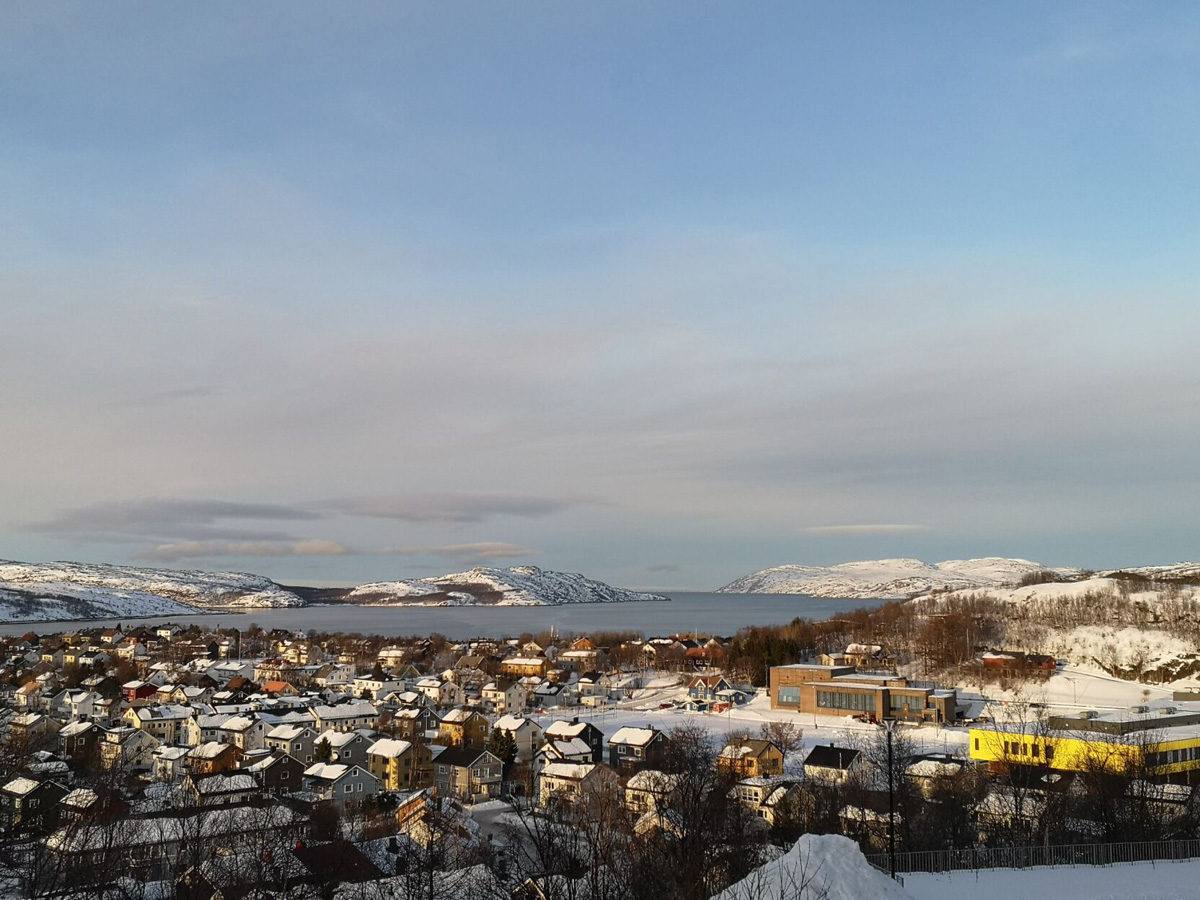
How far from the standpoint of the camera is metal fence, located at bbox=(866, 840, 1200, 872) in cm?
856

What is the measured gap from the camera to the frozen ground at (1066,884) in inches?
282

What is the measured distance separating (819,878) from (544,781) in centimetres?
1391

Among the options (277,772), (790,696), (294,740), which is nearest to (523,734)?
(294,740)

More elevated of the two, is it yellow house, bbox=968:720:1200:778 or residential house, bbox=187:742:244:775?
yellow house, bbox=968:720:1200:778

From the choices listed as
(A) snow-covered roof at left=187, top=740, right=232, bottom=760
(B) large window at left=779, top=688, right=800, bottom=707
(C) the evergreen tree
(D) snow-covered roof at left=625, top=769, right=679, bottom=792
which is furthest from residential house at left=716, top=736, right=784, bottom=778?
(B) large window at left=779, top=688, right=800, bottom=707

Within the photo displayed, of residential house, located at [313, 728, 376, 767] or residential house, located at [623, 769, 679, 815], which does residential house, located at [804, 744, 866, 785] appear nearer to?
residential house, located at [623, 769, 679, 815]

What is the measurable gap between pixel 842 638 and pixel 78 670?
41986 mm

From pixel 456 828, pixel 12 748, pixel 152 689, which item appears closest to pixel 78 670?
pixel 152 689

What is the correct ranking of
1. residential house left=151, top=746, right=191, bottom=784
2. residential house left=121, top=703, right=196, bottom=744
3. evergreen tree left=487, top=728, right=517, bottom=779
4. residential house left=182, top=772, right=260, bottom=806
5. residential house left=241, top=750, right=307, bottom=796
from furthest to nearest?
residential house left=121, top=703, right=196, bottom=744 → evergreen tree left=487, top=728, right=517, bottom=779 → residential house left=151, top=746, right=191, bottom=784 → residential house left=241, top=750, right=307, bottom=796 → residential house left=182, top=772, right=260, bottom=806

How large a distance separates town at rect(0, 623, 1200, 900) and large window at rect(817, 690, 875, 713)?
2.2 inches

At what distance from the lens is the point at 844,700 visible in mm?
31016

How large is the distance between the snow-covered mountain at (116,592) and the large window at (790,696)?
110 meters

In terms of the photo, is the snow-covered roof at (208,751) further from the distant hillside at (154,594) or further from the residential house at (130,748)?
the distant hillside at (154,594)

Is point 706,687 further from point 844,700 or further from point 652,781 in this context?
point 652,781
